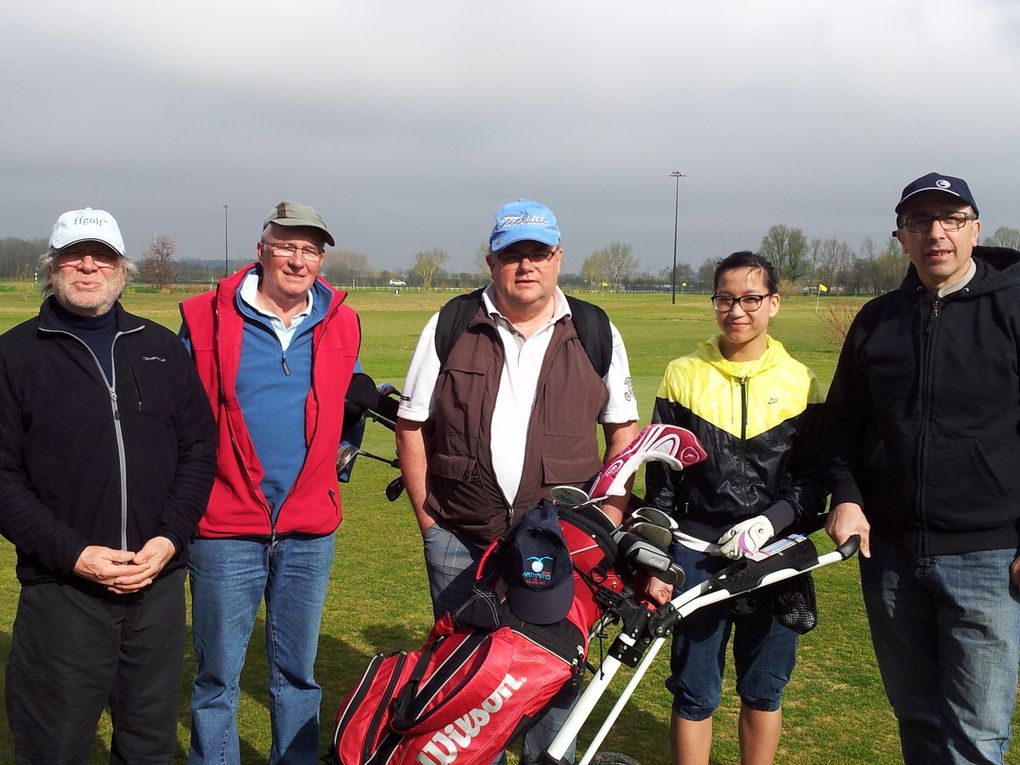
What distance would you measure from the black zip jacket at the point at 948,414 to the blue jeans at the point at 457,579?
4.41ft

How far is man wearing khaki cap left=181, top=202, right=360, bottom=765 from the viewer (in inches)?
136

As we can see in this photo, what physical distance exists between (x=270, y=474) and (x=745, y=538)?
1.74 metres

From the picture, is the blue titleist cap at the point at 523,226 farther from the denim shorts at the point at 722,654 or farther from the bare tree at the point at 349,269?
the bare tree at the point at 349,269

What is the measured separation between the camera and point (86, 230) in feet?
10.1

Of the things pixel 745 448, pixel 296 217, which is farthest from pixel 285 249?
pixel 745 448

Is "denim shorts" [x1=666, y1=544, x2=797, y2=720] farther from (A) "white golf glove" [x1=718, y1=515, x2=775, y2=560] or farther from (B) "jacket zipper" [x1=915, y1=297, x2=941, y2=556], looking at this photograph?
(B) "jacket zipper" [x1=915, y1=297, x2=941, y2=556]

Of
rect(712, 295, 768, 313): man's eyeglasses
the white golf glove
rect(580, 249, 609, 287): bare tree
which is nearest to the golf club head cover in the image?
the white golf glove

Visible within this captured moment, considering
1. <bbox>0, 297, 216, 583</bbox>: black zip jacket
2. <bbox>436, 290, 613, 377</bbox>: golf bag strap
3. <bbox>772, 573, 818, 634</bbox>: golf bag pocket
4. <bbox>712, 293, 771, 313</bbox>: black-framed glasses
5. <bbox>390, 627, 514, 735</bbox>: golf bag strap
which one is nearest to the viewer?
<bbox>390, 627, 514, 735</bbox>: golf bag strap

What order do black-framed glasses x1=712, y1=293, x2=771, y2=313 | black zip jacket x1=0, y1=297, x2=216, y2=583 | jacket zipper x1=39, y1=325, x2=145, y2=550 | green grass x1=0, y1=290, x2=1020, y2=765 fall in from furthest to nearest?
green grass x1=0, y1=290, x2=1020, y2=765 < black-framed glasses x1=712, y1=293, x2=771, y2=313 < jacket zipper x1=39, y1=325, x2=145, y2=550 < black zip jacket x1=0, y1=297, x2=216, y2=583

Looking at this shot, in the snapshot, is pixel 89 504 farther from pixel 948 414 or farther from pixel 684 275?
pixel 684 275

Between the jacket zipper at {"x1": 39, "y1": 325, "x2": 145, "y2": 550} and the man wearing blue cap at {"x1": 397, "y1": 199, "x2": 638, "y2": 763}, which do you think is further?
the man wearing blue cap at {"x1": 397, "y1": 199, "x2": 638, "y2": 763}

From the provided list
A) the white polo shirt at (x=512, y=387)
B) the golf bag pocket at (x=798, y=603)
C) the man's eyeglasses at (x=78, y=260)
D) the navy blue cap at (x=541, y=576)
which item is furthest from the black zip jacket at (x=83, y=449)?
the golf bag pocket at (x=798, y=603)

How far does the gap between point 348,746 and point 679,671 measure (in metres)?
1.34

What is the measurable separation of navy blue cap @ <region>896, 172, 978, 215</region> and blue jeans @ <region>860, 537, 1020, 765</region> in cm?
117
